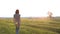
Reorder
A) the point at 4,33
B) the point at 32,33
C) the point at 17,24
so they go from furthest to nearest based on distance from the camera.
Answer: the point at 32,33
the point at 4,33
the point at 17,24

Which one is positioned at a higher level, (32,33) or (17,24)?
(17,24)

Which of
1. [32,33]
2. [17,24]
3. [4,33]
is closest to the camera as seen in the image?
[17,24]

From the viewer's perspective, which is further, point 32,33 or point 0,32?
point 32,33

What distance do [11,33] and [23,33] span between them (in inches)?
59.8

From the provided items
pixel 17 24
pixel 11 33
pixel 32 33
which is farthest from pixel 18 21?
pixel 32 33

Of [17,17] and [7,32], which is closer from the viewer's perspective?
[17,17]

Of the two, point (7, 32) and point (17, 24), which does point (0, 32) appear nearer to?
point (7, 32)

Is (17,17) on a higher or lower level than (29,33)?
higher

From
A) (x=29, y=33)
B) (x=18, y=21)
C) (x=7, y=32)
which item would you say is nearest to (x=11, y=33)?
(x=7, y=32)

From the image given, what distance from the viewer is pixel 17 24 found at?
15.7 m

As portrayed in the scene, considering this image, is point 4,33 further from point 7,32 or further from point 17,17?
point 17,17

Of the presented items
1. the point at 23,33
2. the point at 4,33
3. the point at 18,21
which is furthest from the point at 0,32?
the point at 18,21

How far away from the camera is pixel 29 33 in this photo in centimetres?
2322

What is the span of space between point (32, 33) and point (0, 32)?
420 centimetres
